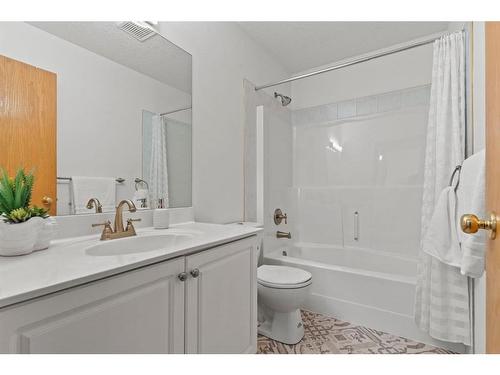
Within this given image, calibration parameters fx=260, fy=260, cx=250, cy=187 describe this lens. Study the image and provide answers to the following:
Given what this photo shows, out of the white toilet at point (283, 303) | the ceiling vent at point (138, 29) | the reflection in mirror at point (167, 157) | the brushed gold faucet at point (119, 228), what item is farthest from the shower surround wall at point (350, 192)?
the brushed gold faucet at point (119, 228)

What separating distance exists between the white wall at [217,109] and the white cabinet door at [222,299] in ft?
2.11

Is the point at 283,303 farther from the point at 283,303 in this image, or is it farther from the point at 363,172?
the point at 363,172

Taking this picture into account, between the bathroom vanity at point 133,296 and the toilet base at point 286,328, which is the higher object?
the bathroom vanity at point 133,296

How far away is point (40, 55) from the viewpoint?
1085 mm

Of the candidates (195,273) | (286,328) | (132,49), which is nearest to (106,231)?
(195,273)

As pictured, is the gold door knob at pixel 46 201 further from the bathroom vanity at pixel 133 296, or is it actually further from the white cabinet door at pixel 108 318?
the white cabinet door at pixel 108 318

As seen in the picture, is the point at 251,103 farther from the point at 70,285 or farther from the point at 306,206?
the point at 70,285

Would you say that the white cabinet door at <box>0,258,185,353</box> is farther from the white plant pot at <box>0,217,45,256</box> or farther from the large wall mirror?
the large wall mirror

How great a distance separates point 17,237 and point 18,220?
57 millimetres

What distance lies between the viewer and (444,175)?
1.53 meters

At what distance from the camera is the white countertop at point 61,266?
0.60 m

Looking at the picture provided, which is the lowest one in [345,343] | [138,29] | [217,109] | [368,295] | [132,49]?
[345,343]

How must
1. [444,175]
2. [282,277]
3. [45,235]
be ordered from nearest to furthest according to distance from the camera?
[45,235], [444,175], [282,277]

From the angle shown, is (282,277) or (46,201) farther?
(282,277)
